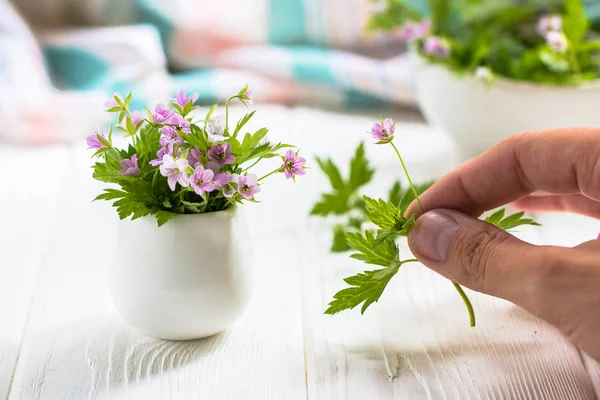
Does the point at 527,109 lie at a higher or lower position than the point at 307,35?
higher

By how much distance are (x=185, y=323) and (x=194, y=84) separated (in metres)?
0.87

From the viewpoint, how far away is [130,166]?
763 mm

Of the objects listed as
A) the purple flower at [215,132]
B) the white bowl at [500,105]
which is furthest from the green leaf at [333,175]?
the purple flower at [215,132]

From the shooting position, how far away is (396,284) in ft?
3.23

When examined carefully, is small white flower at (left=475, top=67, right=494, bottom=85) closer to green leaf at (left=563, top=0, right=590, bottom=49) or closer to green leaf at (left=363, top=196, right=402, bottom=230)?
green leaf at (left=563, top=0, right=590, bottom=49)

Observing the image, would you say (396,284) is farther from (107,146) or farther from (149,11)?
(149,11)

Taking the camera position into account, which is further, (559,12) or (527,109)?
(559,12)

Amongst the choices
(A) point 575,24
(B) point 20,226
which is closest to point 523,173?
(A) point 575,24

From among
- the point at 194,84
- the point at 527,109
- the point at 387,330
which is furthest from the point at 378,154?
the point at 387,330

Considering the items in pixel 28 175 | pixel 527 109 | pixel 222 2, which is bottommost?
pixel 28 175

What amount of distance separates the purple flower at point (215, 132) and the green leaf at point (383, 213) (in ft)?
0.52

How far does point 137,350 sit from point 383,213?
0.96ft

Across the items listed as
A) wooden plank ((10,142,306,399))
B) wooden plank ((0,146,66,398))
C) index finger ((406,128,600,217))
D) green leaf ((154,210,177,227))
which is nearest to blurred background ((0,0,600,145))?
wooden plank ((0,146,66,398))

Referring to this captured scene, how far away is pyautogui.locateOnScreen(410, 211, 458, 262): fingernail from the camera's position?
776 mm
